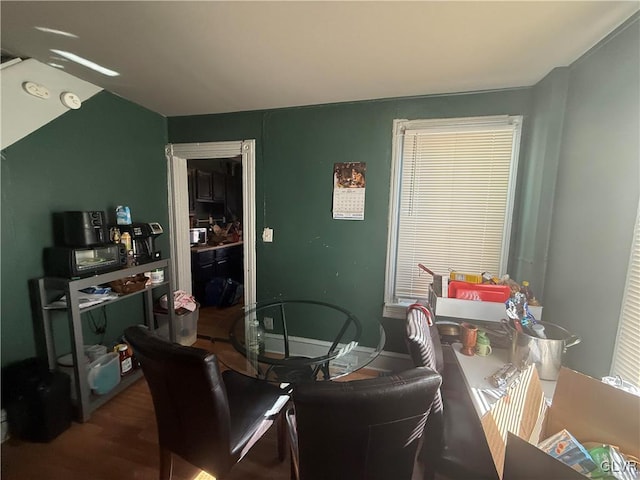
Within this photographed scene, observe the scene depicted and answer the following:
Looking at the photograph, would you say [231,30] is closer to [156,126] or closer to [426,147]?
[426,147]

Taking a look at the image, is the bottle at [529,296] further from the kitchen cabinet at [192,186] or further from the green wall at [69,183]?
the kitchen cabinet at [192,186]

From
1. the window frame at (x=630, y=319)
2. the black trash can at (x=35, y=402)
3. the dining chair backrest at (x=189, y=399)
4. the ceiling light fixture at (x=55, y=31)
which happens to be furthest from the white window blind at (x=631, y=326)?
the black trash can at (x=35, y=402)

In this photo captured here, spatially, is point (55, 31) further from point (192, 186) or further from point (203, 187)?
point (203, 187)

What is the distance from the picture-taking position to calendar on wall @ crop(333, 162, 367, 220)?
7.41 feet

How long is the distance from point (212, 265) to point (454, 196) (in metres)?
3.25

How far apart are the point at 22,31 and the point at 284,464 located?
270 centimetres

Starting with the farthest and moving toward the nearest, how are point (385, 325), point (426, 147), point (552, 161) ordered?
point (385, 325) → point (426, 147) → point (552, 161)

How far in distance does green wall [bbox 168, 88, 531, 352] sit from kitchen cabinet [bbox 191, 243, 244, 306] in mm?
1500

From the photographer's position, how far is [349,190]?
2.29 metres

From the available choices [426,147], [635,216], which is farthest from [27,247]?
[635,216]

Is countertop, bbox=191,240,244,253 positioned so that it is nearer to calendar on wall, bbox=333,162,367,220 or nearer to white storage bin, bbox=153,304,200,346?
white storage bin, bbox=153,304,200,346

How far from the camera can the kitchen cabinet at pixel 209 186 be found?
13.6ft

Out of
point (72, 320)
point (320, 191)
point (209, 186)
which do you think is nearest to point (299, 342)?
point (320, 191)

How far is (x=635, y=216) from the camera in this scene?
1108 mm
